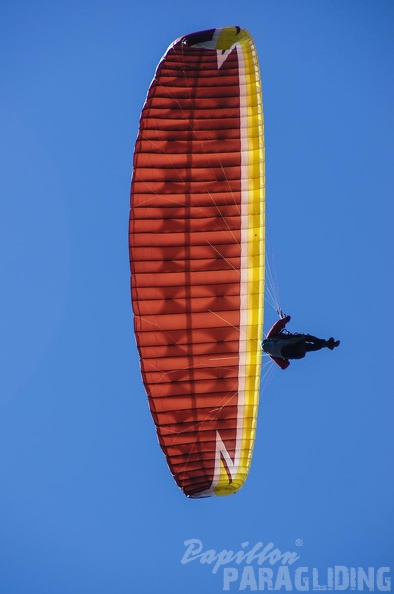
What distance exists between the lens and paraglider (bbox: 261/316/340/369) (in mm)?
19047

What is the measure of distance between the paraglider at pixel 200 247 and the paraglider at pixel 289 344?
2.00ft

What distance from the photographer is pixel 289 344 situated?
1914 cm

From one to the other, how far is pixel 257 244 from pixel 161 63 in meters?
3.12

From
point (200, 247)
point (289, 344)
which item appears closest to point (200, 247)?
point (200, 247)

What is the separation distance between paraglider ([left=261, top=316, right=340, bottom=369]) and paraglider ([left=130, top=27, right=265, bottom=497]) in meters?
0.61

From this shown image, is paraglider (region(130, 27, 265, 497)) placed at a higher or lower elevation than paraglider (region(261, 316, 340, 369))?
higher

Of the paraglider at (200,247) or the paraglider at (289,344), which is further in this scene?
the paraglider at (200,247)

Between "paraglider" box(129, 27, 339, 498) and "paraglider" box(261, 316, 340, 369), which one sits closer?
"paraglider" box(261, 316, 340, 369)

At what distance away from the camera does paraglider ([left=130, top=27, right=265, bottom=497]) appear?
782 inches

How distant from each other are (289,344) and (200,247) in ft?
7.17

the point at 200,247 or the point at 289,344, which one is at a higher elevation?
the point at 200,247

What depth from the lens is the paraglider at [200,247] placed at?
65.2 ft

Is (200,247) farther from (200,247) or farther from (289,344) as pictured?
(289,344)

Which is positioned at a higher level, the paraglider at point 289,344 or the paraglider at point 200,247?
the paraglider at point 200,247
